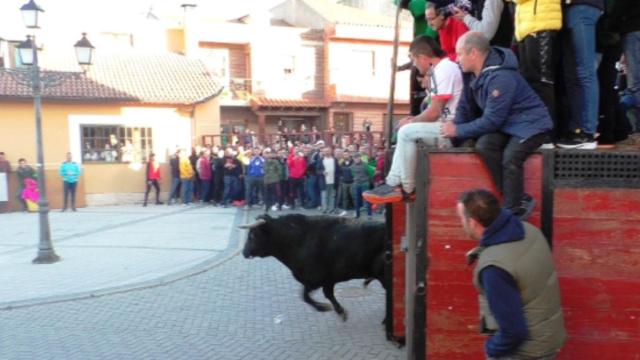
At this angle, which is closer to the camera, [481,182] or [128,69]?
[481,182]

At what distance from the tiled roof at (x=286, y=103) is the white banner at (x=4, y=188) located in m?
13.3

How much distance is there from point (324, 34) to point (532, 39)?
2764 cm

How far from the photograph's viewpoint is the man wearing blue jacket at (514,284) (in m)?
2.75

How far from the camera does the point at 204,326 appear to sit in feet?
21.3

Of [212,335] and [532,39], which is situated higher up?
[532,39]

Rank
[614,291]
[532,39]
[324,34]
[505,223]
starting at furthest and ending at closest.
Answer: [324,34] → [532,39] → [614,291] → [505,223]

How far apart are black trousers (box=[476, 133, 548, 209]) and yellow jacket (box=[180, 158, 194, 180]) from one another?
53.9ft

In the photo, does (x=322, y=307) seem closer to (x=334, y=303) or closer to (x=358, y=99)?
(x=334, y=303)

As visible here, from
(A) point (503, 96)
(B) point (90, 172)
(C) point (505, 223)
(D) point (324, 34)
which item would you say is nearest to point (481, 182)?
(A) point (503, 96)

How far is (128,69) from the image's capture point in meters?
22.7

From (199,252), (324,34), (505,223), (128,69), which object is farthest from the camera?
(324,34)

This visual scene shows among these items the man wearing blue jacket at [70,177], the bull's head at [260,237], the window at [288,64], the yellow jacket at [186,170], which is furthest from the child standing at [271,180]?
the window at [288,64]

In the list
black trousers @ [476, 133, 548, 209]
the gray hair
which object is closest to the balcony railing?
the gray hair

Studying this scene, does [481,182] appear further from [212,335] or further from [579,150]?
[212,335]
